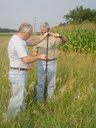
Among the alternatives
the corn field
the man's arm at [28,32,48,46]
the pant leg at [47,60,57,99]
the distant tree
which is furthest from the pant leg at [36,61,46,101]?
the distant tree

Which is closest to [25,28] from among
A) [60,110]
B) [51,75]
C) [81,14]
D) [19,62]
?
[19,62]

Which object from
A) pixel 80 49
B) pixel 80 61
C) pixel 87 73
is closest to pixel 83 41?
pixel 80 49

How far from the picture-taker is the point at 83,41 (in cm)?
1783

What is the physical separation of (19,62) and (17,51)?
0.74ft

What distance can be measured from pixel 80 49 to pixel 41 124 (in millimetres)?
11922

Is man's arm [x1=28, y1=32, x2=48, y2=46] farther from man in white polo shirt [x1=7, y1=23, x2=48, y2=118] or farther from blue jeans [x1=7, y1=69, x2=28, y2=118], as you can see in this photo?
blue jeans [x1=7, y1=69, x2=28, y2=118]

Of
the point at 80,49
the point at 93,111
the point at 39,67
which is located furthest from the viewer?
the point at 80,49

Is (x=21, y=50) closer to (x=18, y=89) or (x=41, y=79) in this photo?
(x=18, y=89)

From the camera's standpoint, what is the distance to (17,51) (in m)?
6.29

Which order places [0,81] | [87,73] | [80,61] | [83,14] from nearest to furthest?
[0,81] → [87,73] → [80,61] → [83,14]

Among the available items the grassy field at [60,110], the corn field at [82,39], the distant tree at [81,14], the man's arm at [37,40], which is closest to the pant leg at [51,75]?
the grassy field at [60,110]

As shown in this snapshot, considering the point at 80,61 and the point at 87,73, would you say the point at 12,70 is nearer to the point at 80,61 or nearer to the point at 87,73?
the point at 87,73

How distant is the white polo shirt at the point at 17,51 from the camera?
6.25m

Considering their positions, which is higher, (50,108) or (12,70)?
(12,70)
